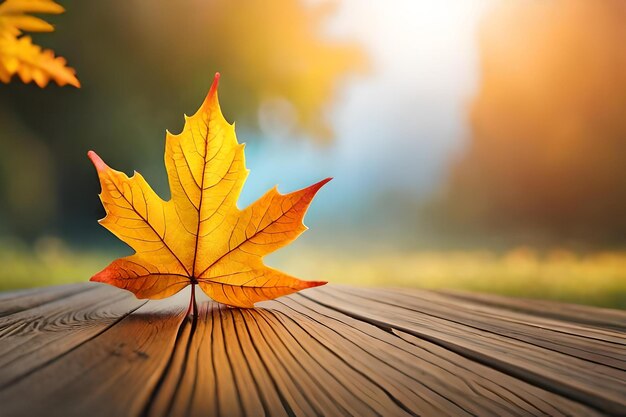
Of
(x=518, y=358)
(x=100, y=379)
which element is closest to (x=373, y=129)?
(x=518, y=358)

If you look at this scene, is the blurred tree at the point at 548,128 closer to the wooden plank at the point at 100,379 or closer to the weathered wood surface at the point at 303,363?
the weathered wood surface at the point at 303,363

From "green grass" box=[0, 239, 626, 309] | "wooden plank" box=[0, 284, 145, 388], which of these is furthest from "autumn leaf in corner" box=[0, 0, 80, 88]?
"green grass" box=[0, 239, 626, 309]

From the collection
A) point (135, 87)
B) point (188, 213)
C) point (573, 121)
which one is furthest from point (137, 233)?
point (573, 121)

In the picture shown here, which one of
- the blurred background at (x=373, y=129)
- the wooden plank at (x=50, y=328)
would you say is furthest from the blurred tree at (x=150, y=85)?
the wooden plank at (x=50, y=328)

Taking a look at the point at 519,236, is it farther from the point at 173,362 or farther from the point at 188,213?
the point at 173,362

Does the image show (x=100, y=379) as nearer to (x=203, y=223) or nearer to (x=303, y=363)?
(x=303, y=363)

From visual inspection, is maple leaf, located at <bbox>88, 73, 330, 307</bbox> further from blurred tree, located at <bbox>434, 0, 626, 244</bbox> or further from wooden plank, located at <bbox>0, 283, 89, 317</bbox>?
blurred tree, located at <bbox>434, 0, 626, 244</bbox>
